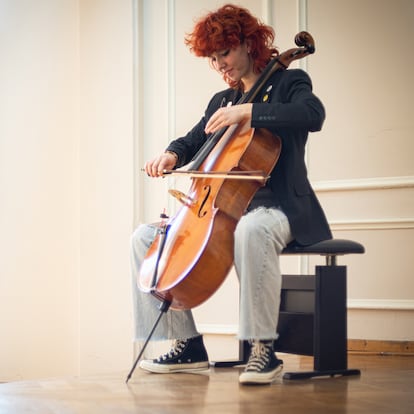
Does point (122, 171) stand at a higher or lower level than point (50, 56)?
lower

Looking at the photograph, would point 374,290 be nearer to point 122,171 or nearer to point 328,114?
point 328,114

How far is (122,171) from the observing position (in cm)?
369

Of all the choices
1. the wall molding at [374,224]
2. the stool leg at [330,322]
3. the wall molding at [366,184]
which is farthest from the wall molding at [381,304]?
the stool leg at [330,322]

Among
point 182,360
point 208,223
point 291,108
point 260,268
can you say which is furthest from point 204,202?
point 182,360

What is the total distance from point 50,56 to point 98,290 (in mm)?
1166

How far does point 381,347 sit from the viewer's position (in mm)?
3107

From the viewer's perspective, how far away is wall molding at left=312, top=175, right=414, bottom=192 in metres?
3.15

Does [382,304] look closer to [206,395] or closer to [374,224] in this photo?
[374,224]

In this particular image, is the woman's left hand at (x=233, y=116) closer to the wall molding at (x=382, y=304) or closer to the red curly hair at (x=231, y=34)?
the red curly hair at (x=231, y=34)

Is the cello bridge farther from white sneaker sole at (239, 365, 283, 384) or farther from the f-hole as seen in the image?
white sneaker sole at (239, 365, 283, 384)

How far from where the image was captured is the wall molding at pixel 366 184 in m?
3.15

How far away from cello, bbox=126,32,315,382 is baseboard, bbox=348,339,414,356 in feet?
4.41

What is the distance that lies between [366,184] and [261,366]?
1.42 metres

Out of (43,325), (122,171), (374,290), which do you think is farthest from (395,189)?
(43,325)
